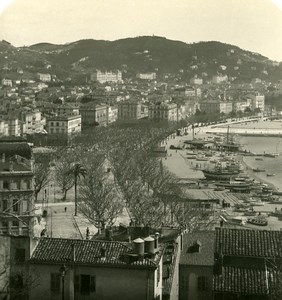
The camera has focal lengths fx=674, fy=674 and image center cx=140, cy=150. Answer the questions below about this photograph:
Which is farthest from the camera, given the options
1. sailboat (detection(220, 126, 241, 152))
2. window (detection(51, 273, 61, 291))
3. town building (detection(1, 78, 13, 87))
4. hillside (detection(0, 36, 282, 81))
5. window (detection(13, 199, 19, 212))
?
hillside (detection(0, 36, 282, 81))

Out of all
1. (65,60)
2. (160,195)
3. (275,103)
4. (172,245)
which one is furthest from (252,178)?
(65,60)

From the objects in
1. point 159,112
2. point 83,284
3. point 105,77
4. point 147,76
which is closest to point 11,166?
point 83,284

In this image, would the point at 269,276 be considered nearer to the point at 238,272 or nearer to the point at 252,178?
the point at 238,272

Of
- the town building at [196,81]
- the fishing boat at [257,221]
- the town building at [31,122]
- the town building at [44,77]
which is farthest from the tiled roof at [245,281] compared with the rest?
the town building at [196,81]

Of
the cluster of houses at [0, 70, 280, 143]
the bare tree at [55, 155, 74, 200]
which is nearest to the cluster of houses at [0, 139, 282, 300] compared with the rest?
the bare tree at [55, 155, 74, 200]

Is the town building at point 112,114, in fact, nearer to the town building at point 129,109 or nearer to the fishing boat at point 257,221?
the town building at point 129,109

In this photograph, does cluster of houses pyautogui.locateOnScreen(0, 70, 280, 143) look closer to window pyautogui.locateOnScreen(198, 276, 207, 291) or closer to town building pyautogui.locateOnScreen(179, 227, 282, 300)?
town building pyautogui.locateOnScreen(179, 227, 282, 300)
